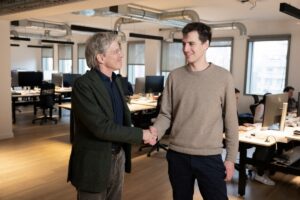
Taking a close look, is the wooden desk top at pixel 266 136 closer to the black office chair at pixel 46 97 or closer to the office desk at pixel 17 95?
the black office chair at pixel 46 97

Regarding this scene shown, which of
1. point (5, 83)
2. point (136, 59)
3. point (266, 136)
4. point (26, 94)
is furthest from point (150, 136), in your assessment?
point (136, 59)

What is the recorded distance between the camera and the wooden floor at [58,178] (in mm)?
3598

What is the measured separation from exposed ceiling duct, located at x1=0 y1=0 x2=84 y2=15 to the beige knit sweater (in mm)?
3226

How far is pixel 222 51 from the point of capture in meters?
9.17

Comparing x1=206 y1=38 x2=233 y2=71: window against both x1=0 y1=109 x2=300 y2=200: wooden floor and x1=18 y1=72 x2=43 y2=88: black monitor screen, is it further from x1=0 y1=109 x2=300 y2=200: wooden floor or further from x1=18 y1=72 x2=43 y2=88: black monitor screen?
x1=18 y1=72 x2=43 y2=88: black monitor screen

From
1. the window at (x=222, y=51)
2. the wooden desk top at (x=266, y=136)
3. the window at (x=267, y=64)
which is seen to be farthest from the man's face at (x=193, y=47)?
the window at (x=222, y=51)

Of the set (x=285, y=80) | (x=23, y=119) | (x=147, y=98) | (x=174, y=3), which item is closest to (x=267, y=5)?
(x=174, y=3)

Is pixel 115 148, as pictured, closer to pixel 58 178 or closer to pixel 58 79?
pixel 58 178

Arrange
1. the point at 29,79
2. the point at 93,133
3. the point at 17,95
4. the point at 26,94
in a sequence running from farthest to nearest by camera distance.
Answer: the point at 29,79 → the point at 26,94 → the point at 17,95 → the point at 93,133

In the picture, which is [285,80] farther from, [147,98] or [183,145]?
[183,145]

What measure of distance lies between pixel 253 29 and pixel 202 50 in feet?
23.8

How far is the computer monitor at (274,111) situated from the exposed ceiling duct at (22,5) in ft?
10.2

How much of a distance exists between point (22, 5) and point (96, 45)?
383cm

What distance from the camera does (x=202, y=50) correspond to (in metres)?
1.83
